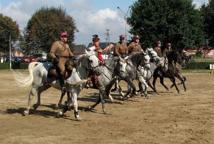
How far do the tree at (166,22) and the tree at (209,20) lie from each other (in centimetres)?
1082

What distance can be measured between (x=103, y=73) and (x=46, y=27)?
79175mm

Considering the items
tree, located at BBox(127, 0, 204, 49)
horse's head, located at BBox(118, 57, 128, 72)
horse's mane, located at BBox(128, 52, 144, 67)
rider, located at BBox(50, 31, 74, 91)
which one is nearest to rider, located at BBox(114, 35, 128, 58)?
horse's mane, located at BBox(128, 52, 144, 67)

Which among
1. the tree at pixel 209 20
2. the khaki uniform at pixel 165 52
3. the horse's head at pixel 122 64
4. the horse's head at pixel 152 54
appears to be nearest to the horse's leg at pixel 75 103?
the horse's head at pixel 122 64

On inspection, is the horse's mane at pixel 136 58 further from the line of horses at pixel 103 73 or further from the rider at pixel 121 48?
the rider at pixel 121 48

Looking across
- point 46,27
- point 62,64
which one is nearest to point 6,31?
point 46,27

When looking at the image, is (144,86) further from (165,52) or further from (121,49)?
(165,52)

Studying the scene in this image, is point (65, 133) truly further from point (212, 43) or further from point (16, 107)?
point (212, 43)

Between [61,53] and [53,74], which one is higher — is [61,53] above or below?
above

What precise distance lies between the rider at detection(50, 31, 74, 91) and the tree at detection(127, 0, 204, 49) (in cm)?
4764

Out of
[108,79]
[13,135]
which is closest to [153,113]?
[108,79]

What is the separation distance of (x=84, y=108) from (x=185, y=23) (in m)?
48.1

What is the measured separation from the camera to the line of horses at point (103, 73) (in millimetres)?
16172

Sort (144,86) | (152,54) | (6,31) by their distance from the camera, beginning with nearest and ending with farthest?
(144,86)
(152,54)
(6,31)

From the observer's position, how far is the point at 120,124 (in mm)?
14859
